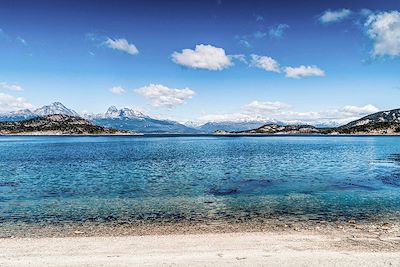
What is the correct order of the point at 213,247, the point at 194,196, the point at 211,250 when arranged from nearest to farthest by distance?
the point at 211,250
the point at 213,247
the point at 194,196

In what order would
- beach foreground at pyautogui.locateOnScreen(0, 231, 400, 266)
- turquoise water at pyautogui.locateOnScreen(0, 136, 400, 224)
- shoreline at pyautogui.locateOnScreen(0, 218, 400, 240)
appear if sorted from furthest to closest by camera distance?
turquoise water at pyautogui.locateOnScreen(0, 136, 400, 224)
shoreline at pyautogui.locateOnScreen(0, 218, 400, 240)
beach foreground at pyautogui.locateOnScreen(0, 231, 400, 266)

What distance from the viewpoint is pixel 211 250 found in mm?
23297

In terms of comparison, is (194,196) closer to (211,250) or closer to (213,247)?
(213,247)

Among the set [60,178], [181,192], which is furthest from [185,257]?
[60,178]

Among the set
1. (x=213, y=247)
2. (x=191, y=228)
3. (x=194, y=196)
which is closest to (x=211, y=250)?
(x=213, y=247)

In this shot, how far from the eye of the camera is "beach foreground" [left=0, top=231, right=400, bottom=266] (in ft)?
68.5

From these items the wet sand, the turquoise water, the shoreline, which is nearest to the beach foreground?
the wet sand

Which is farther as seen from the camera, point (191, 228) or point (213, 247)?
point (191, 228)

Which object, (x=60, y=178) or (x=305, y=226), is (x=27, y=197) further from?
(x=305, y=226)

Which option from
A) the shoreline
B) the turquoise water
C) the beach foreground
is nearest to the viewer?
the beach foreground

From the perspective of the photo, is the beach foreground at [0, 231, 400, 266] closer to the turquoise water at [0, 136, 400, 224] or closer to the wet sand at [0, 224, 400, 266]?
the wet sand at [0, 224, 400, 266]

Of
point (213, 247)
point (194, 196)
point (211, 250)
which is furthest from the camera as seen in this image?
point (194, 196)

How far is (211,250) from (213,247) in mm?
721

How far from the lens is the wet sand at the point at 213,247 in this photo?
20984 mm
